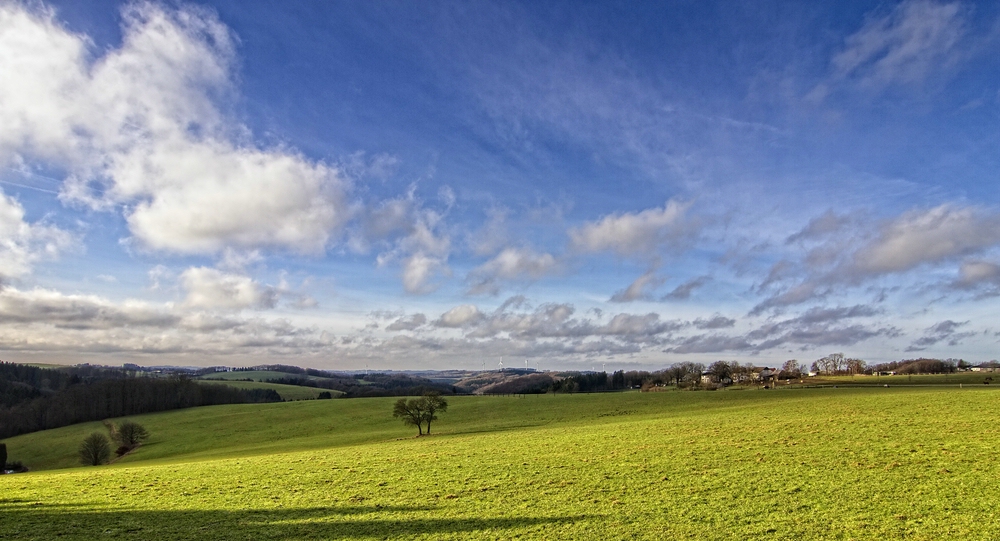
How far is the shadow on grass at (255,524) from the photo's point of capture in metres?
14.2

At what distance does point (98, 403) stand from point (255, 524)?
13198 cm

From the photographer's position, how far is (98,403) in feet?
377

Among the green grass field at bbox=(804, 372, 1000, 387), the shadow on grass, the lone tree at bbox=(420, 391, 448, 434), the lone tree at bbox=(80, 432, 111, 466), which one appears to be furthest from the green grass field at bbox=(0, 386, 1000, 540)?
the green grass field at bbox=(804, 372, 1000, 387)

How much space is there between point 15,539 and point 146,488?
348 inches

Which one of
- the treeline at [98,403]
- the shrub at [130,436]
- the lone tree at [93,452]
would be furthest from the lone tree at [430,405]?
the treeline at [98,403]

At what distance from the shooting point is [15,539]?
48.8 ft

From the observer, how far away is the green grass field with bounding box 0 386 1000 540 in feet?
45.7

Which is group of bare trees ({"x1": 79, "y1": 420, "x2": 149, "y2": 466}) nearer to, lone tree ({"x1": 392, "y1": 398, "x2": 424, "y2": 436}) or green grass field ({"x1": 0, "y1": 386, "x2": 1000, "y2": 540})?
lone tree ({"x1": 392, "y1": 398, "x2": 424, "y2": 436})

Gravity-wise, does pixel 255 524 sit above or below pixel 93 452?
above

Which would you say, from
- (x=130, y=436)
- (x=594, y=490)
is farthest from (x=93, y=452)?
(x=594, y=490)

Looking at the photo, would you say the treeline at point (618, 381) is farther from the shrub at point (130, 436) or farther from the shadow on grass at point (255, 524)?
the shadow on grass at point (255, 524)

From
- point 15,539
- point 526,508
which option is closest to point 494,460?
point 526,508

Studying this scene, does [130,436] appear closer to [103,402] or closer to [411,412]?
[411,412]

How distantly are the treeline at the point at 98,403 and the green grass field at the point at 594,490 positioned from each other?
356 feet
